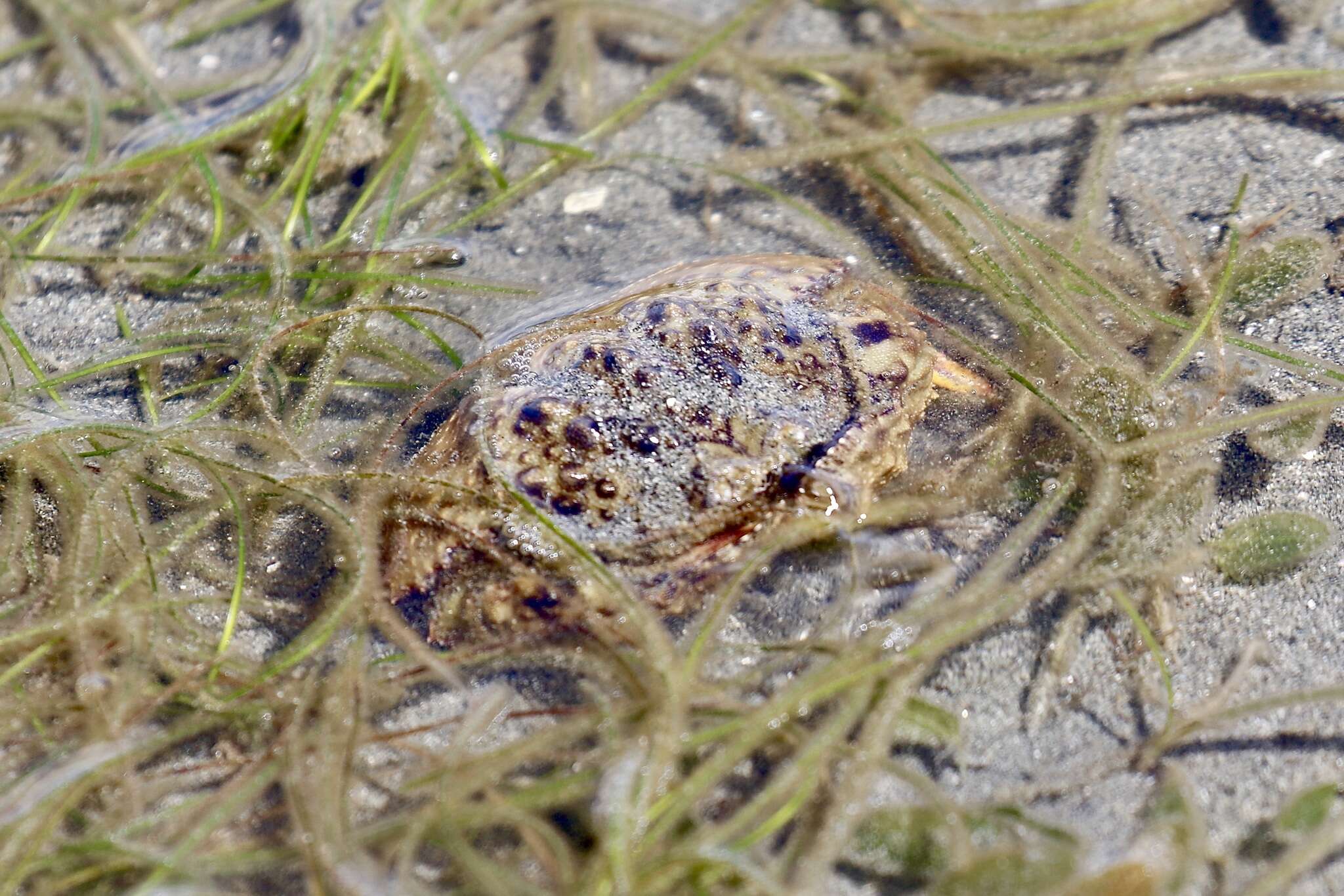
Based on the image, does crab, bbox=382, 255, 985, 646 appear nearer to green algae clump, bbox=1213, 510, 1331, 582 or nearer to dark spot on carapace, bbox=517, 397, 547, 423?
dark spot on carapace, bbox=517, 397, 547, 423

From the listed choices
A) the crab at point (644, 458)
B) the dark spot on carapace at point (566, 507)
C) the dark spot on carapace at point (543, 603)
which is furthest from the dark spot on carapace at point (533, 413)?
the dark spot on carapace at point (543, 603)

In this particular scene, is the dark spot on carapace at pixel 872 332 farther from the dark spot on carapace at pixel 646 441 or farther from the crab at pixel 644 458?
the dark spot on carapace at pixel 646 441

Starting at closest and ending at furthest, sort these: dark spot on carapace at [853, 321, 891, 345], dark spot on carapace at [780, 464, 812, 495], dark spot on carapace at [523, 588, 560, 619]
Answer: dark spot on carapace at [523, 588, 560, 619], dark spot on carapace at [780, 464, 812, 495], dark spot on carapace at [853, 321, 891, 345]

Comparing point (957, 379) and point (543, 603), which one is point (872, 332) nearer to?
point (957, 379)

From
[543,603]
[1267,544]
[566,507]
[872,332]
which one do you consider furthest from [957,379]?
[543,603]

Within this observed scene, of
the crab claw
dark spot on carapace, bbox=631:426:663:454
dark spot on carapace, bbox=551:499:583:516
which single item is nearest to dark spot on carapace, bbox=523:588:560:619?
dark spot on carapace, bbox=551:499:583:516

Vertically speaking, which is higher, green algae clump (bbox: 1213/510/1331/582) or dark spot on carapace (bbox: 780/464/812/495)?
dark spot on carapace (bbox: 780/464/812/495)
